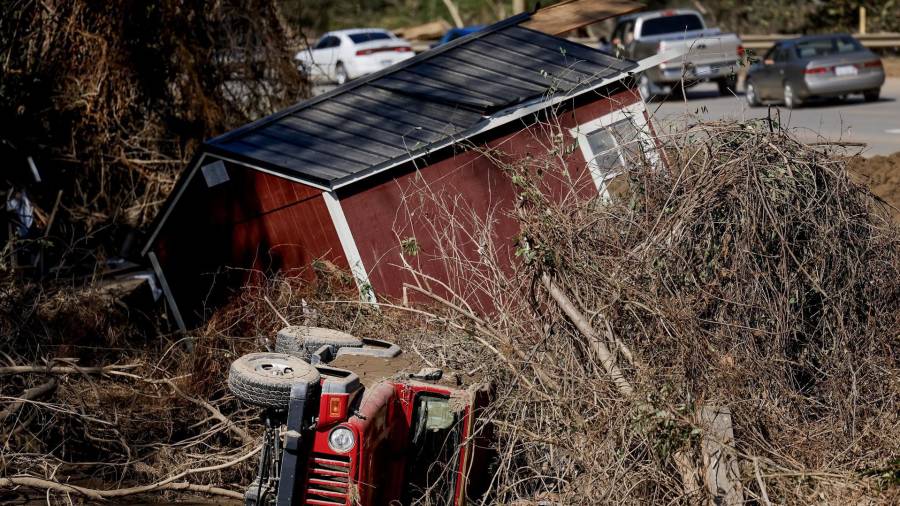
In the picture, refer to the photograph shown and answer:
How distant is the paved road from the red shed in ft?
12.2

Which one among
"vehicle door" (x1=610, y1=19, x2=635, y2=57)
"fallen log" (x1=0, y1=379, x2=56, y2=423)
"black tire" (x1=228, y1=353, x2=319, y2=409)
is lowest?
"vehicle door" (x1=610, y1=19, x2=635, y2=57)

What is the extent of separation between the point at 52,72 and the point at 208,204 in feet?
17.4

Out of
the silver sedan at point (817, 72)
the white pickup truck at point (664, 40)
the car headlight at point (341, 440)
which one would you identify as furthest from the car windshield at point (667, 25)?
the car headlight at point (341, 440)

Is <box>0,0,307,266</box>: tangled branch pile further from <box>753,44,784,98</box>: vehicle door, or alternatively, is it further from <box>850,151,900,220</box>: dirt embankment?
<box>753,44,784,98</box>: vehicle door

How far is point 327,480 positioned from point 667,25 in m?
23.8

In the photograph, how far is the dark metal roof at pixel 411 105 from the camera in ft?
36.1

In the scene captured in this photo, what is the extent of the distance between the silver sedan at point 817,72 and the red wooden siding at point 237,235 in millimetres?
15148

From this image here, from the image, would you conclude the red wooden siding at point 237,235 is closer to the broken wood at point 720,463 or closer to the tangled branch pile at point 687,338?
the tangled branch pile at point 687,338

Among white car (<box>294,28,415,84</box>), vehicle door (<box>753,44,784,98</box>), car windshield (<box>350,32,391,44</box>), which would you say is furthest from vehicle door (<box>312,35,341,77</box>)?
vehicle door (<box>753,44,784,98</box>)

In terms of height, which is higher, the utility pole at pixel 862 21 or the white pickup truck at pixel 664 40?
the white pickup truck at pixel 664 40

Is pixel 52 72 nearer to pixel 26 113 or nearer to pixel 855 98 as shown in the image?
pixel 26 113

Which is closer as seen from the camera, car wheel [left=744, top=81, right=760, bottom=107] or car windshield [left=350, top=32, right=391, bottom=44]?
car wheel [left=744, top=81, right=760, bottom=107]

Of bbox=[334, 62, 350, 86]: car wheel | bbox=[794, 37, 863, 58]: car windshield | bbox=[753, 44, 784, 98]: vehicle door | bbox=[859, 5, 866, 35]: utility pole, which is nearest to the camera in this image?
bbox=[794, 37, 863, 58]: car windshield

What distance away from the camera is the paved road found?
17.4 m
